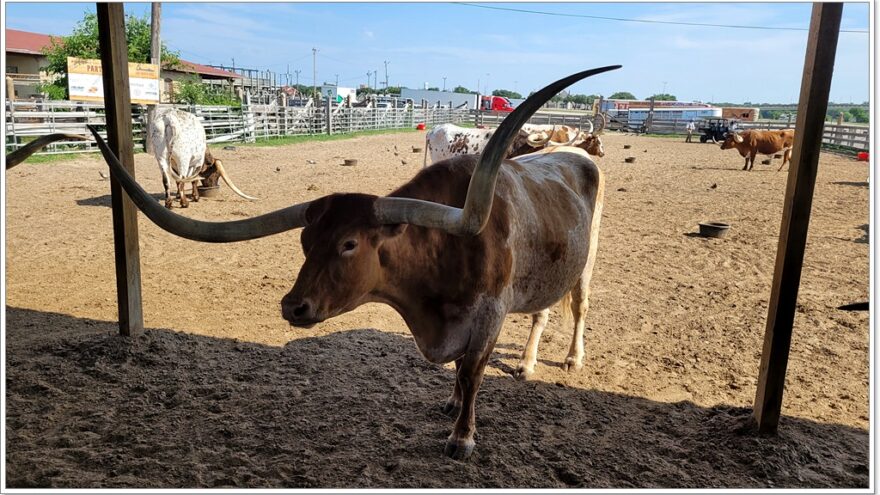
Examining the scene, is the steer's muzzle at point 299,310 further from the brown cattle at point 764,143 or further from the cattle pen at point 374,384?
the brown cattle at point 764,143

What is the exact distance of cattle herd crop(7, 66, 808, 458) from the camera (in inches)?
109

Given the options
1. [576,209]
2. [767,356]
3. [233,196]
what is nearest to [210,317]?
[576,209]

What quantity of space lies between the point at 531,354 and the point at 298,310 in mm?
2422

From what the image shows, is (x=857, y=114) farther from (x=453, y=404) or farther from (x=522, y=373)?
(x=453, y=404)

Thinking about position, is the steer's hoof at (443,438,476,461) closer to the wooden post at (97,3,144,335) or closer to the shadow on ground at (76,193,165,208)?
the wooden post at (97,3,144,335)

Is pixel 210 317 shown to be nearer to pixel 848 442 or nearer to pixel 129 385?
pixel 129 385

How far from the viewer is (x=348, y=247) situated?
2.86 meters

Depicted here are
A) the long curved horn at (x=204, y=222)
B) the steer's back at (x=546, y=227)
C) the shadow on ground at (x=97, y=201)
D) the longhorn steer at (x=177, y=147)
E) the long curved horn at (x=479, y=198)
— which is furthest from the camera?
the longhorn steer at (x=177, y=147)

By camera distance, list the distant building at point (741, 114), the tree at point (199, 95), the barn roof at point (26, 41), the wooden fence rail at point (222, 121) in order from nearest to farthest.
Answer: the wooden fence rail at point (222, 121)
the tree at point (199, 95)
the barn roof at point (26, 41)
the distant building at point (741, 114)

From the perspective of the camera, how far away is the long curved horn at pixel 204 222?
2811 mm

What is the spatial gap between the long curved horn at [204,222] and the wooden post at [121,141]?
1.45 m

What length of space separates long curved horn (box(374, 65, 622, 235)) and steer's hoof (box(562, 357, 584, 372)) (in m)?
2.44

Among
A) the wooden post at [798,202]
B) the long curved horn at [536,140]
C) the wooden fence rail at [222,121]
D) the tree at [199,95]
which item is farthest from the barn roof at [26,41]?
the wooden post at [798,202]

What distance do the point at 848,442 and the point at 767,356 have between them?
772 mm
